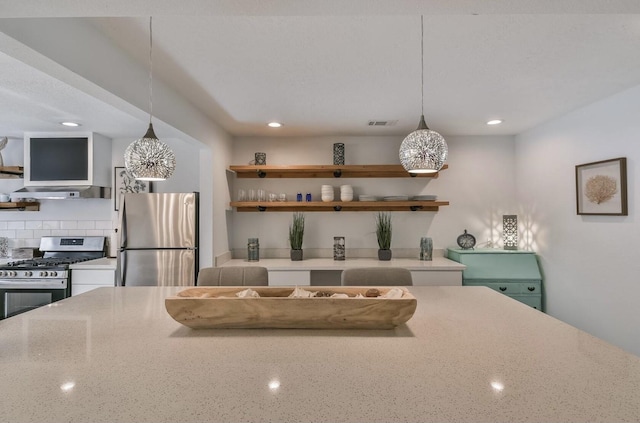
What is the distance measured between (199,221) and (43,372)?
8.28ft

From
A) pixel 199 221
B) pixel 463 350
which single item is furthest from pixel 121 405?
pixel 199 221

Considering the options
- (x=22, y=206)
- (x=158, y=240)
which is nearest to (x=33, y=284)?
(x=22, y=206)

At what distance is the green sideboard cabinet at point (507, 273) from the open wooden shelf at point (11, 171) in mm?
4873

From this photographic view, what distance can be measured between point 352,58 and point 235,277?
58.6 inches

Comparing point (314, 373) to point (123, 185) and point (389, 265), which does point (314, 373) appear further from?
point (123, 185)

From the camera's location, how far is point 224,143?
382 centimetres

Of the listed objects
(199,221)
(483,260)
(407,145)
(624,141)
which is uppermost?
(624,141)

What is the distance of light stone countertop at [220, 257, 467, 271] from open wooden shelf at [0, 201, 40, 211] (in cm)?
234

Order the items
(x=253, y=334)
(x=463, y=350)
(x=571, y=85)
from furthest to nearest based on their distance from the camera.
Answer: (x=571, y=85)
(x=253, y=334)
(x=463, y=350)

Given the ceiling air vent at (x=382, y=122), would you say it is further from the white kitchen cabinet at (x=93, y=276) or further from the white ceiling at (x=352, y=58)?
the white kitchen cabinet at (x=93, y=276)

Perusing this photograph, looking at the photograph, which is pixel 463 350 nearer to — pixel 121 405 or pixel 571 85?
pixel 121 405

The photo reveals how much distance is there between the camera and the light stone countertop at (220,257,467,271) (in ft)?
11.5

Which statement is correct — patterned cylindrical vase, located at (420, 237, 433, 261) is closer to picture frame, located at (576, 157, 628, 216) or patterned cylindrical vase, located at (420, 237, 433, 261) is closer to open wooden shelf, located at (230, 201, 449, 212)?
open wooden shelf, located at (230, 201, 449, 212)

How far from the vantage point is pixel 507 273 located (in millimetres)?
3617
